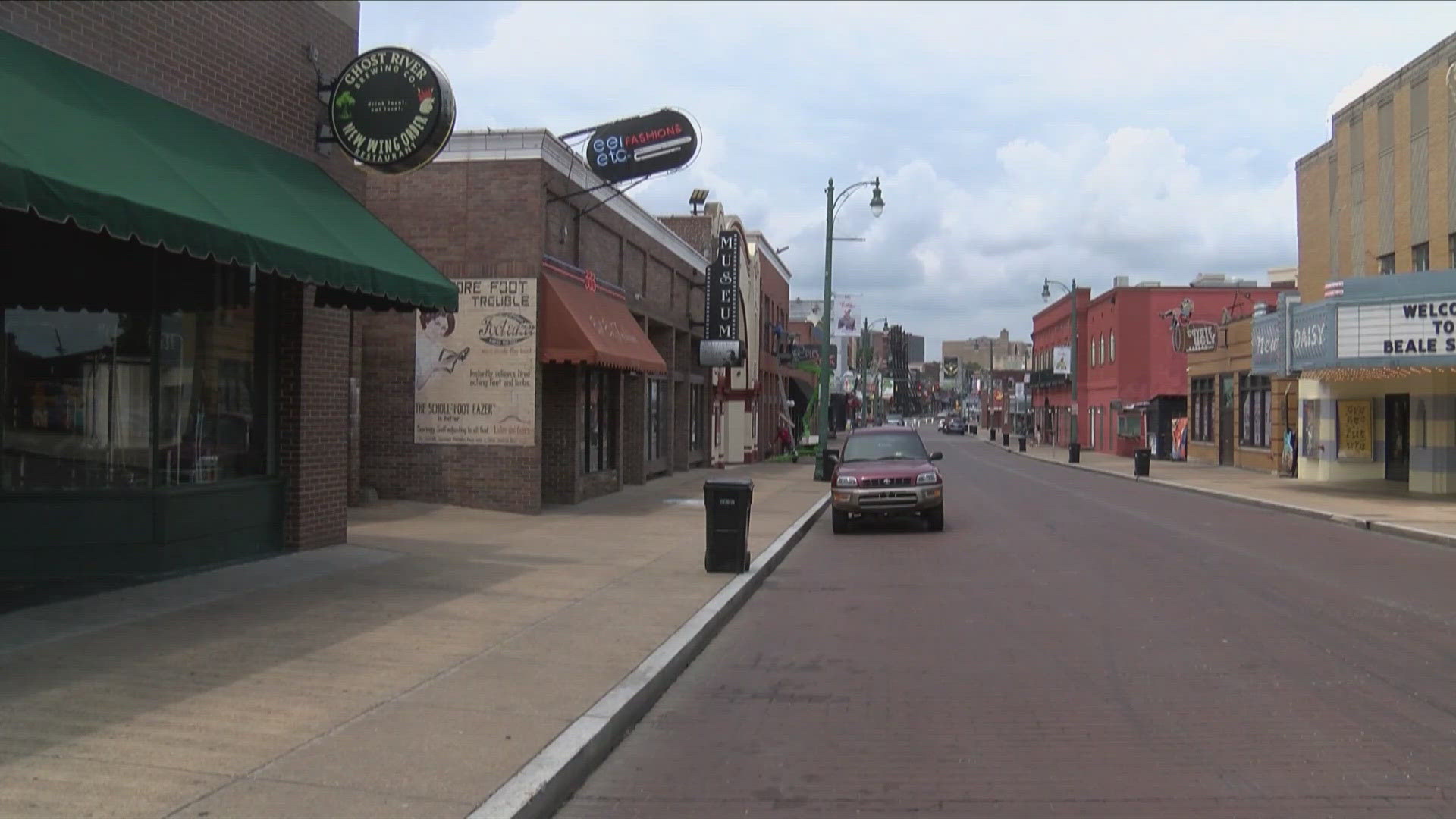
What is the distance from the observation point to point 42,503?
9648mm

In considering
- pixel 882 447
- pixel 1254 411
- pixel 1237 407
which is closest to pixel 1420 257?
pixel 1254 411

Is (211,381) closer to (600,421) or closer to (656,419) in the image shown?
(600,421)

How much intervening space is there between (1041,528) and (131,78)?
14475 millimetres

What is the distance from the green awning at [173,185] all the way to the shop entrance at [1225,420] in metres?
34.5

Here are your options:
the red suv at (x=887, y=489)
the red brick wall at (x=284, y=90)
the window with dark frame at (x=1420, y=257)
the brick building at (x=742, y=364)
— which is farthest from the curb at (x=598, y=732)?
the brick building at (x=742, y=364)

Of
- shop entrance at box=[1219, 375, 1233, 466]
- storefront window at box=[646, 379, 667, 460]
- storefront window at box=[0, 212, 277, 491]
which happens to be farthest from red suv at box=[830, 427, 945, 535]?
shop entrance at box=[1219, 375, 1233, 466]

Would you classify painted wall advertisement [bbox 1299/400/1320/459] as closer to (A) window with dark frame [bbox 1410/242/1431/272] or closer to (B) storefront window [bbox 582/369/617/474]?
(A) window with dark frame [bbox 1410/242/1431/272]

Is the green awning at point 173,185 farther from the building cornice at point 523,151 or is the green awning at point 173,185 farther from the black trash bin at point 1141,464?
the black trash bin at point 1141,464

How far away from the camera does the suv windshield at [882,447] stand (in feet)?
61.8

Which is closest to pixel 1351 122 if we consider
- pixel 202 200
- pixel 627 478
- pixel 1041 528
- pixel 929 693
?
pixel 1041 528

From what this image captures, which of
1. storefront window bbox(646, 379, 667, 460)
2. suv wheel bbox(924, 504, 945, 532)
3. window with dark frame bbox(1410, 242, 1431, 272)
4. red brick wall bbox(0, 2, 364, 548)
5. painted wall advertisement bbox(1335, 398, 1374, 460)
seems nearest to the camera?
red brick wall bbox(0, 2, 364, 548)

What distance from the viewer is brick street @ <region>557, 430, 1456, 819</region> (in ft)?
18.1

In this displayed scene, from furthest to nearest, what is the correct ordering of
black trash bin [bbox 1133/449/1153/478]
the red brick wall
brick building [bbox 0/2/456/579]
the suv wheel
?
1. black trash bin [bbox 1133/449/1153/478]
2. the suv wheel
3. the red brick wall
4. brick building [bbox 0/2/456/579]

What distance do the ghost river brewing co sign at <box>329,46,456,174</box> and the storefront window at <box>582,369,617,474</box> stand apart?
371 inches
